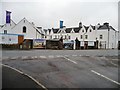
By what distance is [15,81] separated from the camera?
1057cm

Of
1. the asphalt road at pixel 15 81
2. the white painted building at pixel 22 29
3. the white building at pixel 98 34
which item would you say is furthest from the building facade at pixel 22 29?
the asphalt road at pixel 15 81

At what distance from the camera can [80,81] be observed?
11.8m

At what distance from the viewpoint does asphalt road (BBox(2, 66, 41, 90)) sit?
10.1 metres

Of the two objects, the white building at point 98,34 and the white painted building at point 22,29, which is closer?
the white painted building at point 22,29

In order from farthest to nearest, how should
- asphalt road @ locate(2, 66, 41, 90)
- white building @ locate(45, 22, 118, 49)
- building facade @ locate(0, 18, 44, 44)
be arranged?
white building @ locate(45, 22, 118, 49) → building facade @ locate(0, 18, 44, 44) → asphalt road @ locate(2, 66, 41, 90)

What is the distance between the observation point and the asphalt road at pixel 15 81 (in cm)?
1006

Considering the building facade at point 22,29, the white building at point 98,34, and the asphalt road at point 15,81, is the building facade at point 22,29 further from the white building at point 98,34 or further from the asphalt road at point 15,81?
the asphalt road at point 15,81

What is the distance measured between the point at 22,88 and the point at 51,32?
276 feet

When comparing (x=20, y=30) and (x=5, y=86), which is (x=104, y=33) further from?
(x=5, y=86)

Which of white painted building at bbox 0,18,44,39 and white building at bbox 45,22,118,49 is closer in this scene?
white painted building at bbox 0,18,44,39

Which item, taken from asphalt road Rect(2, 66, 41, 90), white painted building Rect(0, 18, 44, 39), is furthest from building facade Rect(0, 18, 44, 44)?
asphalt road Rect(2, 66, 41, 90)

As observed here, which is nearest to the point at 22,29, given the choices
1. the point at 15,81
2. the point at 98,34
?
the point at 98,34

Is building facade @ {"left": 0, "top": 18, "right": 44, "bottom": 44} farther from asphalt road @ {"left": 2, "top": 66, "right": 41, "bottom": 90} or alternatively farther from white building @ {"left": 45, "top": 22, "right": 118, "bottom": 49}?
asphalt road @ {"left": 2, "top": 66, "right": 41, "bottom": 90}

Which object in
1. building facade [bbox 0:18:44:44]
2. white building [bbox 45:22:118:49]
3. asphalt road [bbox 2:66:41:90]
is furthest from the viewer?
white building [bbox 45:22:118:49]
